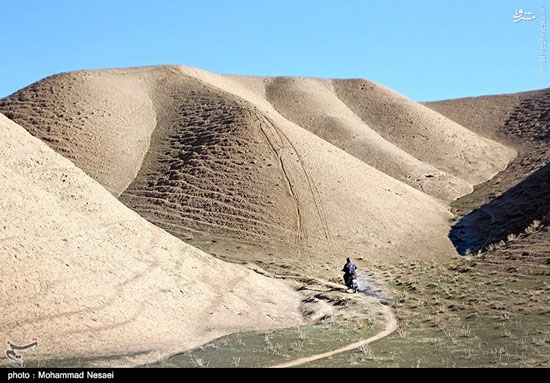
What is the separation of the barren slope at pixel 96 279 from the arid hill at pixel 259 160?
11.5m

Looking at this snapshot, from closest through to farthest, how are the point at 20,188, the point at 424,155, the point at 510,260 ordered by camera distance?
the point at 20,188 < the point at 510,260 < the point at 424,155

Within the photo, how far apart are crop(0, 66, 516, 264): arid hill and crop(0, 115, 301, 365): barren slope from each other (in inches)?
454

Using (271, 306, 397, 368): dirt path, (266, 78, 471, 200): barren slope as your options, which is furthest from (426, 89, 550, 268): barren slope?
(271, 306, 397, 368): dirt path

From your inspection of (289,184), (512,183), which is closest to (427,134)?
(512,183)

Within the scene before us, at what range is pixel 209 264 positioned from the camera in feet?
74.2

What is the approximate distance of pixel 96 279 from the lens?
55.6 ft

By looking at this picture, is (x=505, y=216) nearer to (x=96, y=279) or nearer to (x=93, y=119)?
(x=96, y=279)

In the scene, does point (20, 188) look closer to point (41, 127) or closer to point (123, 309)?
point (123, 309)

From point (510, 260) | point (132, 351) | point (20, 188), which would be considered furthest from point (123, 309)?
point (510, 260)

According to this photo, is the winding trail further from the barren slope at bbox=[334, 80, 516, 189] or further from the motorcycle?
the barren slope at bbox=[334, 80, 516, 189]

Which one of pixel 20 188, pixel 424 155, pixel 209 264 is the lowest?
pixel 209 264

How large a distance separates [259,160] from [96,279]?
87.2ft

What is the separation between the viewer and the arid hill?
121 ft

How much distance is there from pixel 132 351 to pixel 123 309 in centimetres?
273
